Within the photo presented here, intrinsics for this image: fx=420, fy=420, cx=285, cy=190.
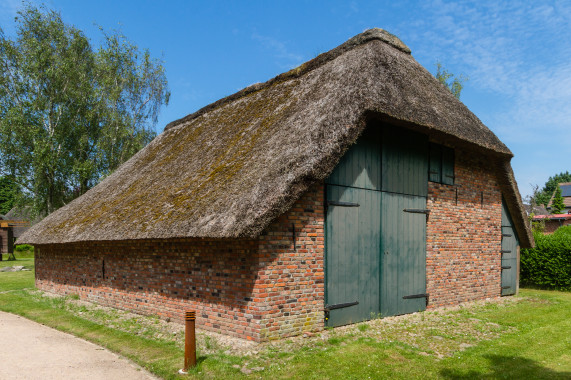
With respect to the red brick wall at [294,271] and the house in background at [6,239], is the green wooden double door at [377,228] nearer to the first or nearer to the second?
the red brick wall at [294,271]

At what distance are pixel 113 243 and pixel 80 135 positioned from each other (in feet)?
48.9

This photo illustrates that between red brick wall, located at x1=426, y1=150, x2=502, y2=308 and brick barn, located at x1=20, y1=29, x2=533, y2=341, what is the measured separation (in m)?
0.05

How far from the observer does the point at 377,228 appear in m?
8.56

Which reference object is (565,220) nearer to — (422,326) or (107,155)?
(422,326)

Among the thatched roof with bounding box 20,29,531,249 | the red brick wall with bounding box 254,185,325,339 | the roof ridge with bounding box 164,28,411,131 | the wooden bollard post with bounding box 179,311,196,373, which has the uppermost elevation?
the roof ridge with bounding box 164,28,411,131

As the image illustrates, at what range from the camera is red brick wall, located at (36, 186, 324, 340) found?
670cm

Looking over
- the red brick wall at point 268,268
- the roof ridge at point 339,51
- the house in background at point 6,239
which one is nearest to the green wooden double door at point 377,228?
the red brick wall at point 268,268

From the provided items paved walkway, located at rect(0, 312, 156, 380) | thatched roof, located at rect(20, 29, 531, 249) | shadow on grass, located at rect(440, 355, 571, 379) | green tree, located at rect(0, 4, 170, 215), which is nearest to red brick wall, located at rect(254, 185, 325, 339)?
thatched roof, located at rect(20, 29, 531, 249)

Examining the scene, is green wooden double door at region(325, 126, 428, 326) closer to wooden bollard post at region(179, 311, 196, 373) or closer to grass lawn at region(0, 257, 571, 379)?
grass lawn at region(0, 257, 571, 379)

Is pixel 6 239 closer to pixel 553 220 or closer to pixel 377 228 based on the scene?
pixel 377 228

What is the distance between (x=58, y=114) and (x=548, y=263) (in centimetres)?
2272

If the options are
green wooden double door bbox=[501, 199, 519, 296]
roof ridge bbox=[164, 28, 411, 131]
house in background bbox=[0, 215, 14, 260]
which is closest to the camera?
roof ridge bbox=[164, 28, 411, 131]

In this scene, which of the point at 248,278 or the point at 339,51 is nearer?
the point at 248,278

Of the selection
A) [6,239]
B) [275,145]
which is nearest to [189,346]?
[275,145]
